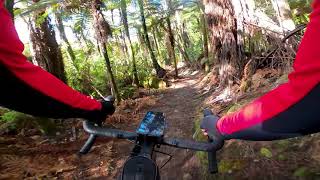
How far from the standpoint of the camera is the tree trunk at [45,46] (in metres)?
7.54

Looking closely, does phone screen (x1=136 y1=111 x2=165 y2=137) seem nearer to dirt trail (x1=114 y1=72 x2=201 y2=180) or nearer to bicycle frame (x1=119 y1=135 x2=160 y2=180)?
bicycle frame (x1=119 y1=135 x2=160 y2=180)

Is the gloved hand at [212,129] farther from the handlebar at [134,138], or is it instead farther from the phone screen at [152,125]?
the phone screen at [152,125]

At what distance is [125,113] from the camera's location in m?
7.62

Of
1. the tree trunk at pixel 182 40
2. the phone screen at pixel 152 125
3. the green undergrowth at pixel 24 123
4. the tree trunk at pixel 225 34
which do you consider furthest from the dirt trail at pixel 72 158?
the tree trunk at pixel 182 40

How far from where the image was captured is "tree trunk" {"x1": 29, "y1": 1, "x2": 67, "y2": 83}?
754 cm

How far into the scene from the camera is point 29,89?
1774 millimetres

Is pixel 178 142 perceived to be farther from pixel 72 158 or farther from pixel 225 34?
pixel 225 34

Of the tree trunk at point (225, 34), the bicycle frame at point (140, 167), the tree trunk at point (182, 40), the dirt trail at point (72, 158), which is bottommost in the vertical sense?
the dirt trail at point (72, 158)

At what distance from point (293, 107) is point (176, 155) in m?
3.27

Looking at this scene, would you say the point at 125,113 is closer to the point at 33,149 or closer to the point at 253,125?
the point at 33,149

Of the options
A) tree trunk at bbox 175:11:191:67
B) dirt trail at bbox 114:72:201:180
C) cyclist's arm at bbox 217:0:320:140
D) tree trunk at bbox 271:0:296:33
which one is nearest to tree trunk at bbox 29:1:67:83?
dirt trail at bbox 114:72:201:180

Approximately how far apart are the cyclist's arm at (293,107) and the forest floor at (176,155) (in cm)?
142

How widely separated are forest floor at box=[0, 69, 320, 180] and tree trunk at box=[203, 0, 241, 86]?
401 mm

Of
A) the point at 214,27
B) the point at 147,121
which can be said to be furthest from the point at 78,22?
the point at 147,121
